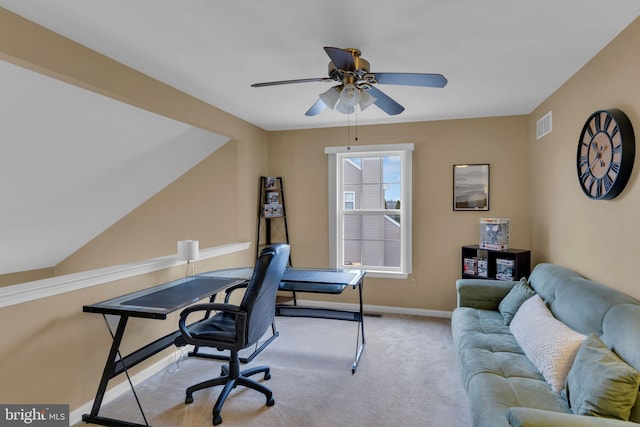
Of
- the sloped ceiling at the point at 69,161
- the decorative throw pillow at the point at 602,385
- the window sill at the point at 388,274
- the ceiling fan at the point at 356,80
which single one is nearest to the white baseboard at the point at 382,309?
the window sill at the point at 388,274

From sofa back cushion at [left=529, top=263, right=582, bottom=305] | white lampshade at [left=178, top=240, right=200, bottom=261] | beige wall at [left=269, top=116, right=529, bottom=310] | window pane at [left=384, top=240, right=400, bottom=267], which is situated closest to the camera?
sofa back cushion at [left=529, top=263, right=582, bottom=305]

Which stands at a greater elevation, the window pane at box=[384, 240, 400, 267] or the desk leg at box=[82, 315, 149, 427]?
the window pane at box=[384, 240, 400, 267]

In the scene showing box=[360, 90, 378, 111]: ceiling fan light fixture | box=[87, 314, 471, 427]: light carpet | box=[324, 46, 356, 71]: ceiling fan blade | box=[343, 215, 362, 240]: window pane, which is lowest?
box=[87, 314, 471, 427]: light carpet

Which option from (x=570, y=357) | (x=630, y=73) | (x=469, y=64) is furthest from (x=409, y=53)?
(x=570, y=357)

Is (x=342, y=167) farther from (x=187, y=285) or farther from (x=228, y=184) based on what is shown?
(x=187, y=285)

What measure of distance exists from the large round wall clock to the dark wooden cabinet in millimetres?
1139

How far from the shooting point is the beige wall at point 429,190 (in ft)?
12.9

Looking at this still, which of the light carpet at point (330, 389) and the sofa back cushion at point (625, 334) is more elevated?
the sofa back cushion at point (625, 334)

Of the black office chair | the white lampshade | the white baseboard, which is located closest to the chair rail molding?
the white lampshade

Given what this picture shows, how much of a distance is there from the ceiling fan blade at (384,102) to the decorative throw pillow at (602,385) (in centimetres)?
180

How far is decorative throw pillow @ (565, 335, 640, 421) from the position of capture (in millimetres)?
1399

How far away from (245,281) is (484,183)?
2.93m

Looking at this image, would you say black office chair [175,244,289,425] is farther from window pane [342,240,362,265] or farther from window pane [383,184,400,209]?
window pane [383,184,400,209]

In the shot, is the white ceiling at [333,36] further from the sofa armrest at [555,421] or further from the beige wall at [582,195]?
the sofa armrest at [555,421]
